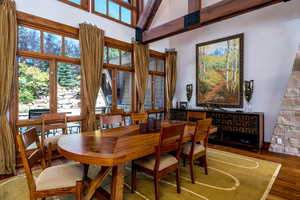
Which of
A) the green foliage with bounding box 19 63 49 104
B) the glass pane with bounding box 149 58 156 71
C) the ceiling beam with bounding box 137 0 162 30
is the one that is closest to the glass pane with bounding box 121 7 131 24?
the ceiling beam with bounding box 137 0 162 30

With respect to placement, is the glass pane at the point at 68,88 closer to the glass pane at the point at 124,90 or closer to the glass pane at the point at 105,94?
the glass pane at the point at 105,94

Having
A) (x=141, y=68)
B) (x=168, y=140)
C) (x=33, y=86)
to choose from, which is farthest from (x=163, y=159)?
(x=141, y=68)

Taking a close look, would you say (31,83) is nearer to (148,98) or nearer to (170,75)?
(148,98)

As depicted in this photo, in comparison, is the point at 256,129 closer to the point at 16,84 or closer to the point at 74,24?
the point at 74,24

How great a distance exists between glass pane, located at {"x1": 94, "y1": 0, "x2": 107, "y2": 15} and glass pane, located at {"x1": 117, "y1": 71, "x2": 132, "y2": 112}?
1.55m

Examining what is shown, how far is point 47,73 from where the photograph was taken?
10.9 ft

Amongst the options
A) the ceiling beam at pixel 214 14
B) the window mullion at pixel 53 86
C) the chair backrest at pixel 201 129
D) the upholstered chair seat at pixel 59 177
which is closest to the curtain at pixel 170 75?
the ceiling beam at pixel 214 14

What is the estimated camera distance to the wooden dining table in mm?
1411

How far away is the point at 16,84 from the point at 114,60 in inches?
85.0

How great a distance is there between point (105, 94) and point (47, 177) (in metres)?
2.83

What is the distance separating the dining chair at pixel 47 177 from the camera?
1.32 metres

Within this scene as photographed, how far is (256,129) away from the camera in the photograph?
368 cm

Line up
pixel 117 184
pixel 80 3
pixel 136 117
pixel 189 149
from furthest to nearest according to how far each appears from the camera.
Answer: pixel 80 3
pixel 136 117
pixel 189 149
pixel 117 184

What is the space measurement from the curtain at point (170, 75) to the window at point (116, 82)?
4.70 ft
